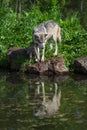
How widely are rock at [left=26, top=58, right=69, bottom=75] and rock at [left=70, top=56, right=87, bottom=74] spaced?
0.50 metres

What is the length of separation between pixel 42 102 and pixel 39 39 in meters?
6.01

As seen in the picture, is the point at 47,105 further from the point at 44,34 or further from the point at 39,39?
the point at 44,34

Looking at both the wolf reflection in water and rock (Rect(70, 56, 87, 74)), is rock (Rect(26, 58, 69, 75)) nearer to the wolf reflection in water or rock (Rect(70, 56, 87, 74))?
rock (Rect(70, 56, 87, 74))

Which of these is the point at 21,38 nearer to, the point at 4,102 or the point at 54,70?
the point at 54,70

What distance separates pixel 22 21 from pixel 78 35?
10.3ft

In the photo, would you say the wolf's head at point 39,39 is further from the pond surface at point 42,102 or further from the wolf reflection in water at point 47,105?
the wolf reflection in water at point 47,105

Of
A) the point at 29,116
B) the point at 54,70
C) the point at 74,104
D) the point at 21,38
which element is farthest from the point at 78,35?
the point at 29,116

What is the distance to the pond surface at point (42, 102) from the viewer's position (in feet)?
43.1

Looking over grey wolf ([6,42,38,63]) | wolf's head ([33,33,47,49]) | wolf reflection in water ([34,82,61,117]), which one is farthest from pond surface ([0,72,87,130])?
wolf's head ([33,33,47,49])

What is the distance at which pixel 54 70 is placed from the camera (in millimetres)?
21172

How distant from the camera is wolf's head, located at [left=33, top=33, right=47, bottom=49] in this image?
21.3m

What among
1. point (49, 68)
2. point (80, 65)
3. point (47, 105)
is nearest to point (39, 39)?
point (49, 68)

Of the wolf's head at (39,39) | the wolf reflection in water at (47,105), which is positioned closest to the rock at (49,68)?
the wolf's head at (39,39)

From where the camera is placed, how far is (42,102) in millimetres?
15742
